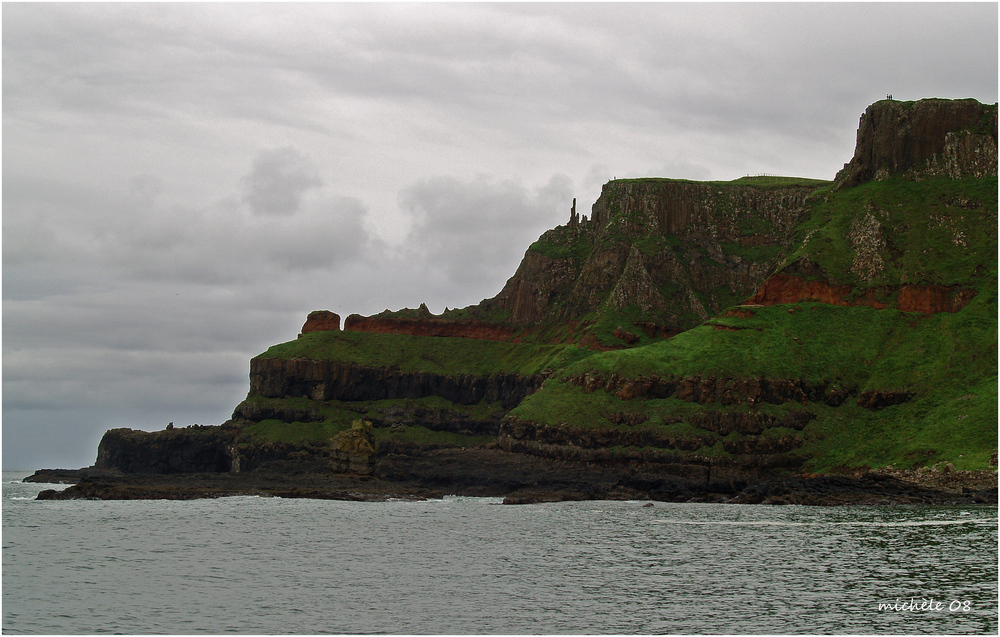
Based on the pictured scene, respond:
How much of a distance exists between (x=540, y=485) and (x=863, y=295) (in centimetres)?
7847

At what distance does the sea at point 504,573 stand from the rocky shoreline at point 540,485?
1902 centimetres

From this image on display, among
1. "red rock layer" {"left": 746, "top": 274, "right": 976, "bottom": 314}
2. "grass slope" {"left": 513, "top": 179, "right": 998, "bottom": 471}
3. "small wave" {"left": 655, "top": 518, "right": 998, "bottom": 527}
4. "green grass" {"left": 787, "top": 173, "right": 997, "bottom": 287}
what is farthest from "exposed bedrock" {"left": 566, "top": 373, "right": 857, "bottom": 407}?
"small wave" {"left": 655, "top": 518, "right": 998, "bottom": 527}

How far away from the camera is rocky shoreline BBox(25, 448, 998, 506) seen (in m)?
127

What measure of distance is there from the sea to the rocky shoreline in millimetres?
19024

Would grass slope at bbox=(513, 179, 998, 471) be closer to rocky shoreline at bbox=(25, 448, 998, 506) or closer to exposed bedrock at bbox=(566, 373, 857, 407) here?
exposed bedrock at bbox=(566, 373, 857, 407)

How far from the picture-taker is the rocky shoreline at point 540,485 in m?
127

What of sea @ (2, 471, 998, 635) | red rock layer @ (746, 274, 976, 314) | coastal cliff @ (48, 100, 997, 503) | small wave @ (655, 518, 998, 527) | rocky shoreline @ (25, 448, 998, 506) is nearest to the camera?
sea @ (2, 471, 998, 635)

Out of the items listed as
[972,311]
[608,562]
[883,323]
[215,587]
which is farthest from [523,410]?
[215,587]

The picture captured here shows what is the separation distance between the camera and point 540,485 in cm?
15425

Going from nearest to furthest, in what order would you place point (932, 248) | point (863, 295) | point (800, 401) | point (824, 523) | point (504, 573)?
point (504, 573) → point (824, 523) → point (800, 401) → point (863, 295) → point (932, 248)

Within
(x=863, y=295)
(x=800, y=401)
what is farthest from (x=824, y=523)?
(x=863, y=295)

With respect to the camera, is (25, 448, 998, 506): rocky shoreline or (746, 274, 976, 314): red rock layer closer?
(25, 448, 998, 506): rocky shoreline

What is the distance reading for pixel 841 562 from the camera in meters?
70.0

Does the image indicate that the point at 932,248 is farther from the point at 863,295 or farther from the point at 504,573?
the point at 504,573
